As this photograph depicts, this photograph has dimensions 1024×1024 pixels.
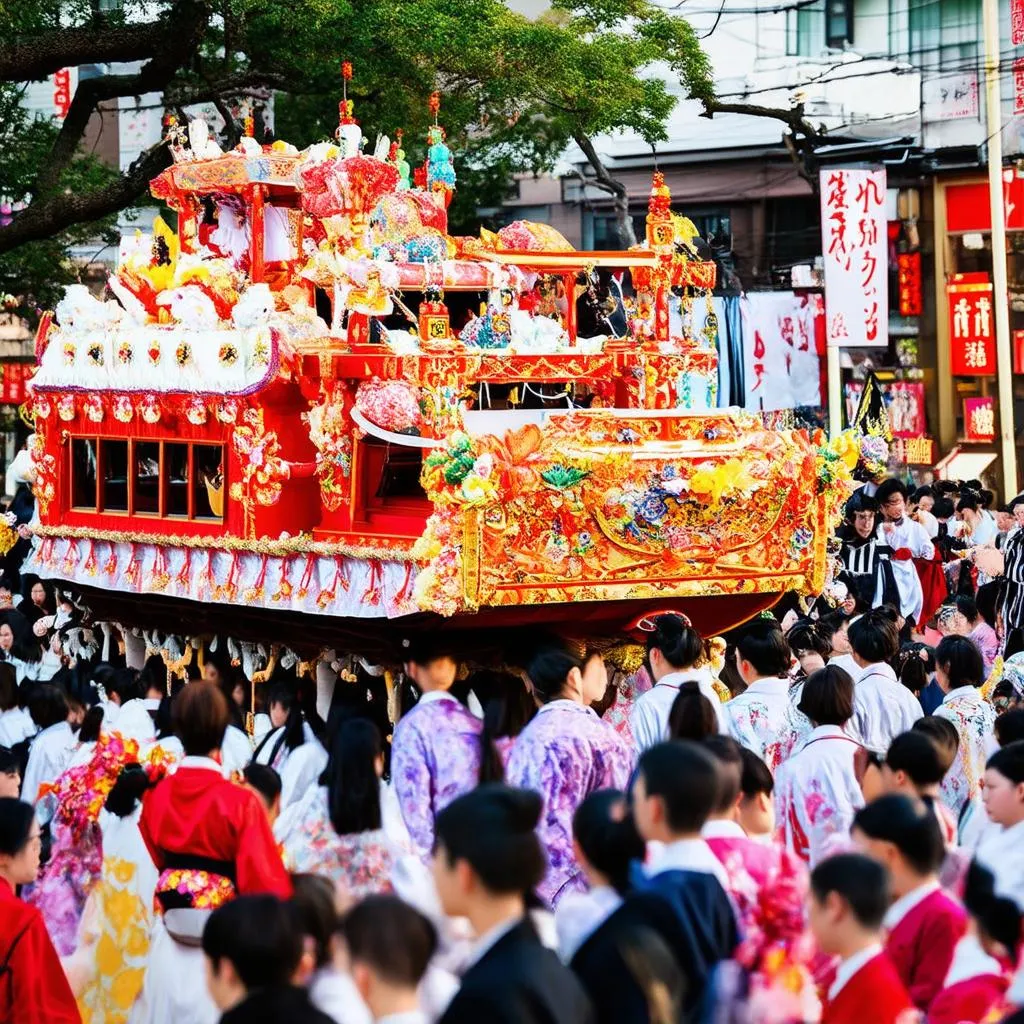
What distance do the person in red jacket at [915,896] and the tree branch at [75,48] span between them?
1458 cm

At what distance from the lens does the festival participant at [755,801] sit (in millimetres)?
6543

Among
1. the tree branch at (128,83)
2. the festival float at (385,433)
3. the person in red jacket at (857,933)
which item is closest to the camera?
the person in red jacket at (857,933)

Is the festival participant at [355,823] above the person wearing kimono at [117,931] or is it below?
above

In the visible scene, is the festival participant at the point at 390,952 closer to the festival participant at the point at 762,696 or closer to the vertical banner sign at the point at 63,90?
the festival participant at the point at 762,696

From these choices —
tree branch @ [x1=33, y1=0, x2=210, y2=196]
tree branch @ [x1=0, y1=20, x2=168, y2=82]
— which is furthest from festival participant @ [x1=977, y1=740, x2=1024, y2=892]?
tree branch @ [x1=0, y1=20, x2=168, y2=82]

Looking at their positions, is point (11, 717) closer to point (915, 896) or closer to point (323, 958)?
point (323, 958)

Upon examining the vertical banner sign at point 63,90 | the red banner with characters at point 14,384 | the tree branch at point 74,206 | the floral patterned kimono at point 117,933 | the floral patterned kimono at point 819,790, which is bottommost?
the floral patterned kimono at point 117,933

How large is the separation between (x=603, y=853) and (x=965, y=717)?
4.01 m

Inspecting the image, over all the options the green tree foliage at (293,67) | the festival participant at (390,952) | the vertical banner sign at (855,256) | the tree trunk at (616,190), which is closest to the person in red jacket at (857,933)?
the festival participant at (390,952)

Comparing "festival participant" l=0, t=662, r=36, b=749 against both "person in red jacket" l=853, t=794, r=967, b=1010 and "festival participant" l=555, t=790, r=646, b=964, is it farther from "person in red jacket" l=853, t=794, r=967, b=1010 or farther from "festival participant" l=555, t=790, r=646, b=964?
"person in red jacket" l=853, t=794, r=967, b=1010

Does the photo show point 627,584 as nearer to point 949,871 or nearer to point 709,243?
point 949,871

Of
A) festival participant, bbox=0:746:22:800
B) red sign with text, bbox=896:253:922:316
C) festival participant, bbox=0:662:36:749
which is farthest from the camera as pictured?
red sign with text, bbox=896:253:922:316

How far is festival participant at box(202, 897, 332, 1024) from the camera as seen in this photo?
4621mm

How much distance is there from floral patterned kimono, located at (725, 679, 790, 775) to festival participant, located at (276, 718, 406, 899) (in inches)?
119
